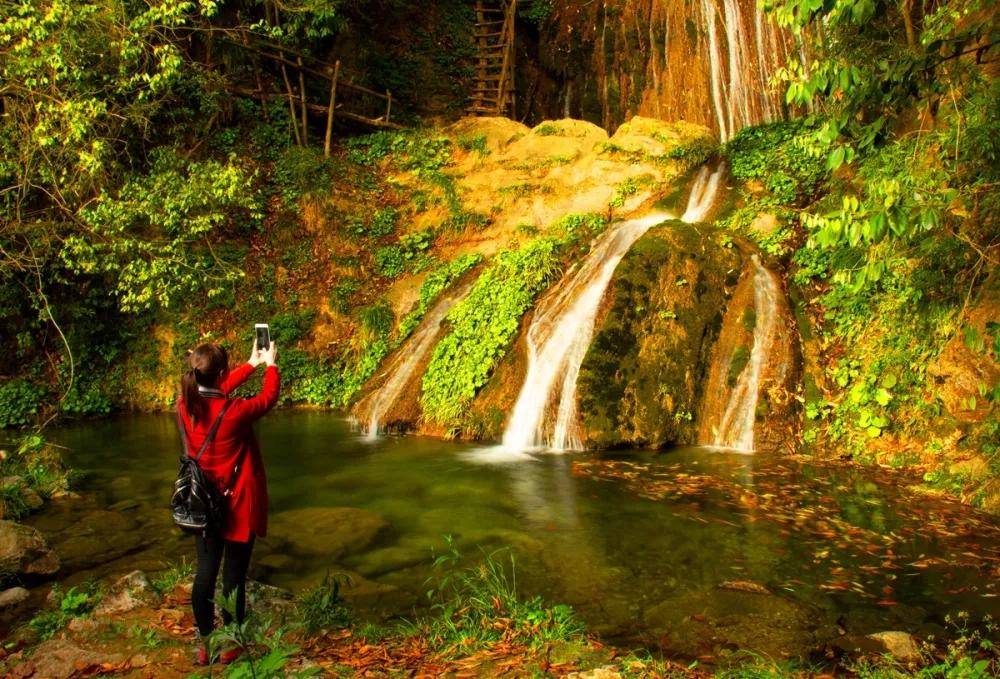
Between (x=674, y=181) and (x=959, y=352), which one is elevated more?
(x=674, y=181)

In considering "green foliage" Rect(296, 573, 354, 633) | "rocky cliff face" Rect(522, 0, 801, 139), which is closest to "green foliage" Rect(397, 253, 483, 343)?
"rocky cliff face" Rect(522, 0, 801, 139)

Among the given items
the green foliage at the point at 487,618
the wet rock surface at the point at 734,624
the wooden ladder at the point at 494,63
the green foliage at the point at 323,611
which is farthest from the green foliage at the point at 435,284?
the wet rock surface at the point at 734,624

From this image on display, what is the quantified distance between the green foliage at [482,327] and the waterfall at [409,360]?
429mm

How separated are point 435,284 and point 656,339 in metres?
5.61

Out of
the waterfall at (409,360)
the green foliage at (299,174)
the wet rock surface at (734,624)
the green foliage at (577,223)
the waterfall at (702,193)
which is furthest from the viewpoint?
the green foliage at (299,174)

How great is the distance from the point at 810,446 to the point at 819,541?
2.98 m

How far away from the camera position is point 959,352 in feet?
24.8

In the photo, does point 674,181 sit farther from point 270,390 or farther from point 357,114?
point 270,390

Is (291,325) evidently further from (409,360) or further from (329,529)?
(329,529)

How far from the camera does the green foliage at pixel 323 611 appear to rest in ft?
13.7

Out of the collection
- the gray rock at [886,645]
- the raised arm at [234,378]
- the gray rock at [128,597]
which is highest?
the raised arm at [234,378]

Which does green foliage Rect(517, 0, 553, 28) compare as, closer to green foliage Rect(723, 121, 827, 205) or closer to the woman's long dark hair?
green foliage Rect(723, 121, 827, 205)

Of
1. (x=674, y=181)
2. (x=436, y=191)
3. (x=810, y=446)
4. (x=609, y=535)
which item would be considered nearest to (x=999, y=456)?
(x=810, y=446)

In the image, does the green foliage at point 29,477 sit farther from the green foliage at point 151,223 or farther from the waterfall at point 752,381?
the waterfall at point 752,381
